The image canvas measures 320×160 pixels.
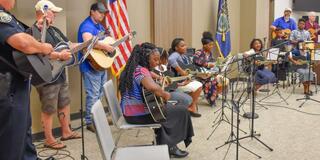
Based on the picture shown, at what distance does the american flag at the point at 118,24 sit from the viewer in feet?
17.0

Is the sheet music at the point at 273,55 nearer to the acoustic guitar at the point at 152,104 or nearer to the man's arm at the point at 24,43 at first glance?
the acoustic guitar at the point at 152,104

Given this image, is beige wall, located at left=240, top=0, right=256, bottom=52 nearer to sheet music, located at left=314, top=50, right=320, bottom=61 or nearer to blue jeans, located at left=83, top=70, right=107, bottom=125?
sheet music, located at left=314, top=50, right=320, bottom=61

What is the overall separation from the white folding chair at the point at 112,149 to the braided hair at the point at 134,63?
0.82 meters

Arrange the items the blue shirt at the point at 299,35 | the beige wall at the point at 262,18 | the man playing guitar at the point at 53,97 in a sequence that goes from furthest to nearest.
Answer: the beige wall at the point at 262,18
the blue shirt at the point at 299,35
the man playing guitar at the point at 53,97

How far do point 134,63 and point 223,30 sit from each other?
15.6 ft

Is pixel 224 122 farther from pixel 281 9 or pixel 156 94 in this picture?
pixel 281 9

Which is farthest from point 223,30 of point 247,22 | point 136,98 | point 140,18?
point 136,98

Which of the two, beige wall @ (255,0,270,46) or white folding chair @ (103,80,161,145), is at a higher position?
beige wall @ (255,0,270,46)

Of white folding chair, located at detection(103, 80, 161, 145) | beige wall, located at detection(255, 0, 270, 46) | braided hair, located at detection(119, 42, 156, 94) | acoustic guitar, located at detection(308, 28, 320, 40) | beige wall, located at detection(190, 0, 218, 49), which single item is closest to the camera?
white folding chair, located at detection(103, 80, 161, 145)

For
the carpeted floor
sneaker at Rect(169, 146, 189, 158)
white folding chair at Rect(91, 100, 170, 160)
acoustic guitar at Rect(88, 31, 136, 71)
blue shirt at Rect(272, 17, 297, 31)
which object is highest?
blue shirt at Rect(272, 17, 297, 31)

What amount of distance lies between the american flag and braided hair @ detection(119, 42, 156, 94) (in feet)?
5.66

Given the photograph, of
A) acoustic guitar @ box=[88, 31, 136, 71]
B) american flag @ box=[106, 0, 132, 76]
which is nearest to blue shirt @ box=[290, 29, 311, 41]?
american flag @ box=[106, 0, 132, 76]

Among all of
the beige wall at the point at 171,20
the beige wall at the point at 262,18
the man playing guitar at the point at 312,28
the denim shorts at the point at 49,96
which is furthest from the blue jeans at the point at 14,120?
the man playing guitar at the point at 312,28

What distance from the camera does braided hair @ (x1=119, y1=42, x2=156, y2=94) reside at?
3393 millimetres
